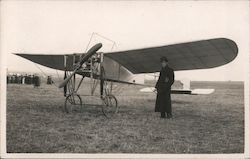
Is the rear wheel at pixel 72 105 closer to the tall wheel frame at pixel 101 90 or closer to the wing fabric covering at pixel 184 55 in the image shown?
the tall wheel frame at pixel 101 90

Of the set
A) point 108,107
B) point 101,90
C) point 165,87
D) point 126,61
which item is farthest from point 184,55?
point 108,107

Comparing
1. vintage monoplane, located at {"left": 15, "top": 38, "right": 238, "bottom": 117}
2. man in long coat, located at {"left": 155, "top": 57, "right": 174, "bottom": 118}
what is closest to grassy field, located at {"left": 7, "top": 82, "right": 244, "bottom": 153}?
man in long coat, located at {"left": 155, "top": 57, "right": 174, "bottom": 118}

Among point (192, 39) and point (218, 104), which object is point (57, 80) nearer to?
point (192, 39)

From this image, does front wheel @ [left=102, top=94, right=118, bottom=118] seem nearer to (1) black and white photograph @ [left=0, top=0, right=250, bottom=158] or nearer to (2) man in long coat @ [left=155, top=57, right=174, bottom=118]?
(1) black and white photograph @ [left=0, top=0, right=250, bottom=158]

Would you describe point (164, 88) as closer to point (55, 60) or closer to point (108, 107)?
point (108, 107)

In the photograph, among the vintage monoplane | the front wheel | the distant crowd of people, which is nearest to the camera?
the vintage monoplane

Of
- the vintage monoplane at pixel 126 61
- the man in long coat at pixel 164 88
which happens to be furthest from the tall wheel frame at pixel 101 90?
the man in long coat at pixel 164 88

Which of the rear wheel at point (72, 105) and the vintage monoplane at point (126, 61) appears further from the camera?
the rear wheel at point (72, 105)

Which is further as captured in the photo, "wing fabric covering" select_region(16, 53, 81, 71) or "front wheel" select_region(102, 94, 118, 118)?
"front wheel" select_region(102, 94, 118, 118)
